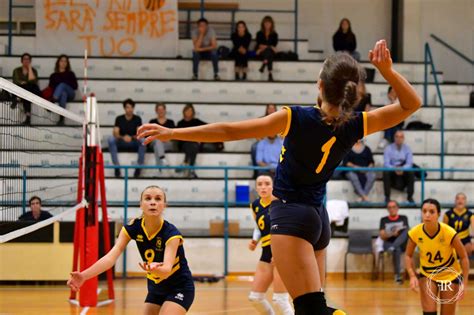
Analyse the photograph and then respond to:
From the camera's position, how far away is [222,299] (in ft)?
40.5

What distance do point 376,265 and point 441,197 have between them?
2408 millimetres

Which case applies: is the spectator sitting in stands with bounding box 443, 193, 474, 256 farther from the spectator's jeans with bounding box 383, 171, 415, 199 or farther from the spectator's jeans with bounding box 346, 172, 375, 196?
the spectator's jeans with bounding box 346, 172, 375, 196

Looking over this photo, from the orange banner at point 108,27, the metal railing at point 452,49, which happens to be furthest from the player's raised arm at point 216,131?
the metal railing at point 452,49

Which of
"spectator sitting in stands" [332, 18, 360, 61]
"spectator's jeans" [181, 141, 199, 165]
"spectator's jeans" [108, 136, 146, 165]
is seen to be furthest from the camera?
"spectator sitting in stands" [332, 18, 360, 61]

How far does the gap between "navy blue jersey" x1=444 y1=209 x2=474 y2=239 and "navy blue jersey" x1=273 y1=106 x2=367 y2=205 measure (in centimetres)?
1037

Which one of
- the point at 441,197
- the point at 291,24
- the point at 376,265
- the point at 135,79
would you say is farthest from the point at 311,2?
the point at 376,265

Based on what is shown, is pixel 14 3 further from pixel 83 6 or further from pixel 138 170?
pixel 138 170

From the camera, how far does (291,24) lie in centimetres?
2098

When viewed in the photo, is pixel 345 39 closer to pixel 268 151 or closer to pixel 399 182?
pixel 399 182

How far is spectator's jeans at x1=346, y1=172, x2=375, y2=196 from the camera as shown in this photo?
16.0m

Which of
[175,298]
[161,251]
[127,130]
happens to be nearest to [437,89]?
[127,130]

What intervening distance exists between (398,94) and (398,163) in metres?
12.3

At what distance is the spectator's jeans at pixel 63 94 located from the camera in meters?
17.1

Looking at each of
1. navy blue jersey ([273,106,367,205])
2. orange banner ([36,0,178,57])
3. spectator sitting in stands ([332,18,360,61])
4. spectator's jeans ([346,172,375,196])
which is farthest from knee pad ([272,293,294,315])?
orange banner ([36,0,178,57])
